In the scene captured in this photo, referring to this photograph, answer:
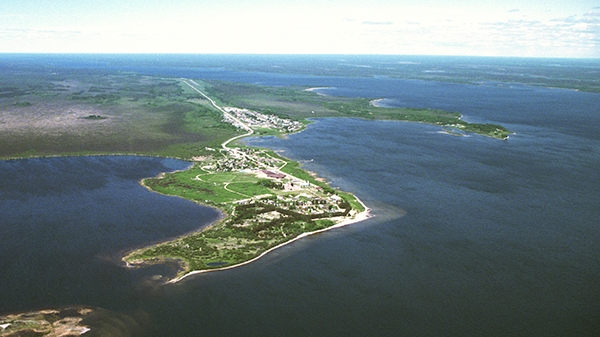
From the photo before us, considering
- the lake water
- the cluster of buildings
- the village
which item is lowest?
the lake water

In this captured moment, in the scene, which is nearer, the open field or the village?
the open field

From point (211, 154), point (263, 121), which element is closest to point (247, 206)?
point (211, 154)

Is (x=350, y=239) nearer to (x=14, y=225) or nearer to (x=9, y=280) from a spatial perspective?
(x=9, y=280)

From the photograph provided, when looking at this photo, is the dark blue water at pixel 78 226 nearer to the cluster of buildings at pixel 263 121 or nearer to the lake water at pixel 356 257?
the lake water at pixel 356 257

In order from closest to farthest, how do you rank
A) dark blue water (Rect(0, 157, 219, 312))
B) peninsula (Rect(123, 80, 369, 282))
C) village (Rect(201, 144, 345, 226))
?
dark blue water (Rect(0, 157, 219, 312)) → peninsula (Rect(123, 80, 369, 282)) → village (Rect(201, 144, 345, 226))

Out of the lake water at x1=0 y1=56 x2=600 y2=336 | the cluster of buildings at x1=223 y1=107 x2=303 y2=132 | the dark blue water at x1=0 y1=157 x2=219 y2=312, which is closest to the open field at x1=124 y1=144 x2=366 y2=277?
the lake water at x1=0 y1=56 x2=600 y2=336

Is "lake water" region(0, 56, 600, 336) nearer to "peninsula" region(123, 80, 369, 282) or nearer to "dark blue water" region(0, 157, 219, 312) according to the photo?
"dark blue water" region(0, 157, 219, 312)
